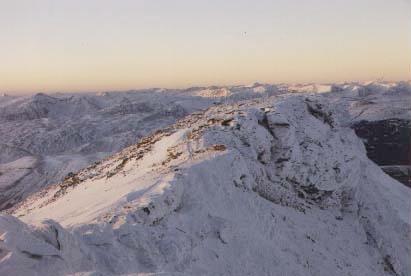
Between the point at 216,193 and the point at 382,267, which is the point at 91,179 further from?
the point at 382,267

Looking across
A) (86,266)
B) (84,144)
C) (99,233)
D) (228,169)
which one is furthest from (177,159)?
(84,144)

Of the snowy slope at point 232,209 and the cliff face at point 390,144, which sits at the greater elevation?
the snowy slope at point 232,209

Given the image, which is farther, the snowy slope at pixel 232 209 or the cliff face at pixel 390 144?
the cliff face at pixel 390 144

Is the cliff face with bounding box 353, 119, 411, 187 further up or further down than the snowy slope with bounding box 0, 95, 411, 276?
further down

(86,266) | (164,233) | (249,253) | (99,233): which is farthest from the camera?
(249,253)

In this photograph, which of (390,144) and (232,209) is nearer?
(232,209)

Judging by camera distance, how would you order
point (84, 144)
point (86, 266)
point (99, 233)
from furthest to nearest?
point (84, 144) < point (99, 233) < point (86, 266)

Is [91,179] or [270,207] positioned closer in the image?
[270,207]

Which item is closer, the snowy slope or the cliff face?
the snowy slope
